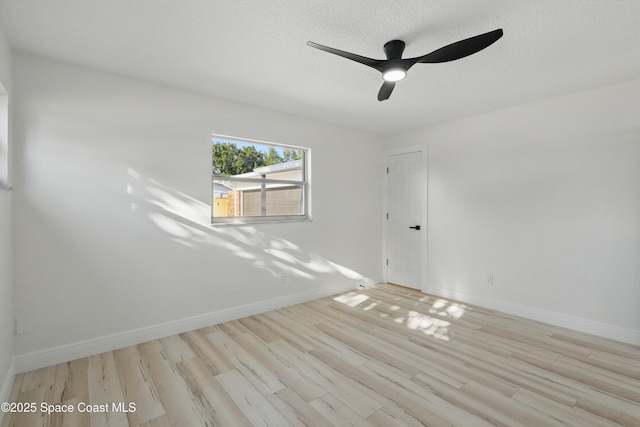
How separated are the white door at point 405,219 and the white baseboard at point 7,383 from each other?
429 cm

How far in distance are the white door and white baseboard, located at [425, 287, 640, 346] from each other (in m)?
0.58

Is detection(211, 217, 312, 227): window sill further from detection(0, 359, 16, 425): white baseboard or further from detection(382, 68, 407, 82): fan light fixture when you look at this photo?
detection(382, 68, 407, 82): fan light fixture

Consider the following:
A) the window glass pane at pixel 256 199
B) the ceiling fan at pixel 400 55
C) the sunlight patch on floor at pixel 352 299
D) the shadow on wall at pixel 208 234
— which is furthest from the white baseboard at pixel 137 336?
the ceiling fan at pixel 400 55

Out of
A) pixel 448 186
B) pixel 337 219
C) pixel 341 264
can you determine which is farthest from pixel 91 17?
pixel 448 186

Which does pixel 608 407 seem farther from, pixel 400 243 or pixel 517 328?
pixel 400 243

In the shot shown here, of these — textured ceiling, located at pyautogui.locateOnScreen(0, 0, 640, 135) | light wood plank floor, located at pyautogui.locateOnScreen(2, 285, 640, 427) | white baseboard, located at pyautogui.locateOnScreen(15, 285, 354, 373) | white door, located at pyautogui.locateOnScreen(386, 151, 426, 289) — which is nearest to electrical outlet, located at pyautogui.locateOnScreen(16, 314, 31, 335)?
white baseboard, located at pyautogui.locateOnScreen(15, 285, 354, 373)

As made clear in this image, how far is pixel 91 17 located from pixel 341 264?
3623 millimetres

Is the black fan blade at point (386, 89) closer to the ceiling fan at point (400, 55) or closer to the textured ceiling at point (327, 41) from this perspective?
the ceiling fan at point (400, 55)

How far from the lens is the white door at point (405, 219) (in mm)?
4441

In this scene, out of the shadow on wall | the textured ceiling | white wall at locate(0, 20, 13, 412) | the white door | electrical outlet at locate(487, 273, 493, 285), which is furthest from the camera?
the white door

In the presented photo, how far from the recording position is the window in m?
3.32

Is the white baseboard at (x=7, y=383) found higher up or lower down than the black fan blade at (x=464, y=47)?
lower down

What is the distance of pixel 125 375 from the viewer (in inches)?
87.8

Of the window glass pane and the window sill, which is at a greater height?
the window glass pane
